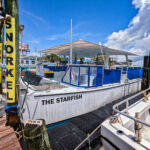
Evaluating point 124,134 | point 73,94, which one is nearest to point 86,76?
point 73,94

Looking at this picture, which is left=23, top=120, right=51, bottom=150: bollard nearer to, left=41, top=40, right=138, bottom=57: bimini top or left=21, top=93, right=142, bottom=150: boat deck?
left=21, top=93, right=142, bottom=150: boat deck

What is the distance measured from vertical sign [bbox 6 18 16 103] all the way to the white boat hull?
83cm

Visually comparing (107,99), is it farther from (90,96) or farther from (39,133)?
(39,133)

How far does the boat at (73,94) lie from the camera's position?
4.09 meters

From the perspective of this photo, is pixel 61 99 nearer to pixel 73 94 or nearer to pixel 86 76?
pixel 73 94

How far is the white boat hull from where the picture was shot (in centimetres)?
404

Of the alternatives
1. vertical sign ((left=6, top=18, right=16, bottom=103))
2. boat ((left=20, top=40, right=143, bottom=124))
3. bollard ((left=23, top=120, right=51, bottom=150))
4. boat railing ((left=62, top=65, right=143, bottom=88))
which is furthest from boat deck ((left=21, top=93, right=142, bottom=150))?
vertical sign ((left=6, top=18, right=16, bottom=103))

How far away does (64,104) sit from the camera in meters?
4.69

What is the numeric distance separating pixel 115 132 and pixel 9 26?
14.1ft

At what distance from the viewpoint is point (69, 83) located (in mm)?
6449

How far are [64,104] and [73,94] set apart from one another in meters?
0.68

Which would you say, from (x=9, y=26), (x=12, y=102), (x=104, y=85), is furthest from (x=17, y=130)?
(x=104, y=85)

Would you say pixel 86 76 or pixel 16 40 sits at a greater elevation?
pixel 16 40

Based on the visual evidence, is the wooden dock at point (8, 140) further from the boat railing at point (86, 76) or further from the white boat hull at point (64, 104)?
the boat railing at point (86, 76)
